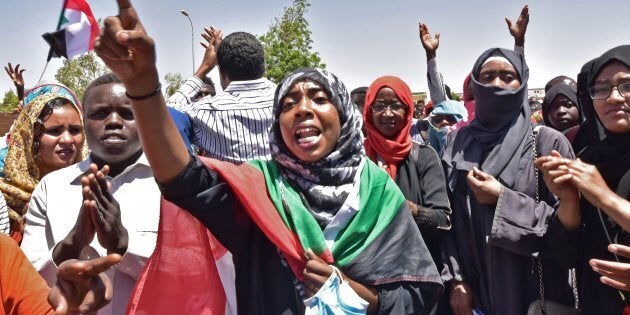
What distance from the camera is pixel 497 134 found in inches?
122

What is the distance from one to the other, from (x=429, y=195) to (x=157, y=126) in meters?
1.82

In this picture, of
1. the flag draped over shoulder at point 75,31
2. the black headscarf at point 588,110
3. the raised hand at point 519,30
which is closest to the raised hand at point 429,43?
the raised hand at point 519,30

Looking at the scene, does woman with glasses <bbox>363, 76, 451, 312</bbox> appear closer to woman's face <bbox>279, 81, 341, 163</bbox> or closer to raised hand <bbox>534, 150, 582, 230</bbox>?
raised hand <bbox>534, 150, 582, 230</bbox>

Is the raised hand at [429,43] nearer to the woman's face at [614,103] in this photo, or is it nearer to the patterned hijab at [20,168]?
the woman's face at [614,103]

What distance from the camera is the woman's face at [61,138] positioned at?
10.1 feet

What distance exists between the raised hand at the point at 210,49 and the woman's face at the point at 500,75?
7.90ft

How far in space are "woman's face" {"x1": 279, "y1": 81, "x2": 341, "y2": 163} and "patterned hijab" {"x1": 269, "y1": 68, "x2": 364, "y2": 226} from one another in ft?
0.07

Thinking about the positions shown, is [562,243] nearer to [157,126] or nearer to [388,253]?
[388,253]

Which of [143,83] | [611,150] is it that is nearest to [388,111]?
[611,150]

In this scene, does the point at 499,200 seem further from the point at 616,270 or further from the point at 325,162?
the point at 325,162

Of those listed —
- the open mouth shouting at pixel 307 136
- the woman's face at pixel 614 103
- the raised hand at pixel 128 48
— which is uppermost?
the raised hand at pixel 128 48

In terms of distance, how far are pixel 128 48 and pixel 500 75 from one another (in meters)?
2.18

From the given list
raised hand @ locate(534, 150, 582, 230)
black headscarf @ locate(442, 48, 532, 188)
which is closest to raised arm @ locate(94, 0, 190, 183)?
raised hand @ locate(534, 150, 582, 230)

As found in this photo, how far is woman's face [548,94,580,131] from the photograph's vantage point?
447 centimetres
